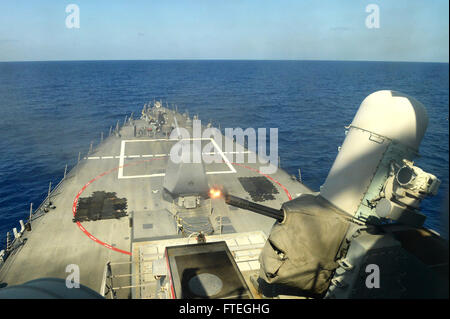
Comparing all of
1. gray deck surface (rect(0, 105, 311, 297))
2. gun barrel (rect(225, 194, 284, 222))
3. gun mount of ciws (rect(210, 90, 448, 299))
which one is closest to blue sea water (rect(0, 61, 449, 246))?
gun mount of ciws (rect(210, 90, 448, 299))

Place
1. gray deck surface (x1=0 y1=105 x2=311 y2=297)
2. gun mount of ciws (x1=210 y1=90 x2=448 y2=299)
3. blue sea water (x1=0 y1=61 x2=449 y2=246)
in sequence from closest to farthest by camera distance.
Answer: gun mount of ciws (x1=210 y1=90 x2=448 y2=299) < gray deck surface (x1=0 y1=105 x2=311 y2=297) < blue sea water (x1=0 y1=61 x2=449 y2=246)

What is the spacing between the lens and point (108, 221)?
23.7 meters

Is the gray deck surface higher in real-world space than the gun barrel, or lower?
lower

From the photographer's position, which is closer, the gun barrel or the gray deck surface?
the gun barrel

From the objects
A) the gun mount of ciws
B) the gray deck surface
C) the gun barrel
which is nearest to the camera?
the gun mount of ciws

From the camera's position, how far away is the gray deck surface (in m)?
19.0

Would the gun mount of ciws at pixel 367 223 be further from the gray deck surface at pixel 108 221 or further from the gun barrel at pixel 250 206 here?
the gray deck surface at pixel 108 221

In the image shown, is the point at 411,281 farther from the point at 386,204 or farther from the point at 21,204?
the point at 21,204

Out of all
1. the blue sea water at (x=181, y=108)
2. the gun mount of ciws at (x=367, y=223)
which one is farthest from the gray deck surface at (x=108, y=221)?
the gun mount of ciws at (x=367, y=223)

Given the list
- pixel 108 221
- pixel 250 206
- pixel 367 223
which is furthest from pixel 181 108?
pixel 367 223

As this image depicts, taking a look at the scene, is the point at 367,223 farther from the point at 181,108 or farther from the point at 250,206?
the point at 181,108

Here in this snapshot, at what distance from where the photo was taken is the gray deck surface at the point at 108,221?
1898 centimetres

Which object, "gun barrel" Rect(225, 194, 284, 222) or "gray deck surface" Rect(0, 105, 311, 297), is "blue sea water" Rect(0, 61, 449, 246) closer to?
"gun barrel" Rect(225, 194, 284, 222)
